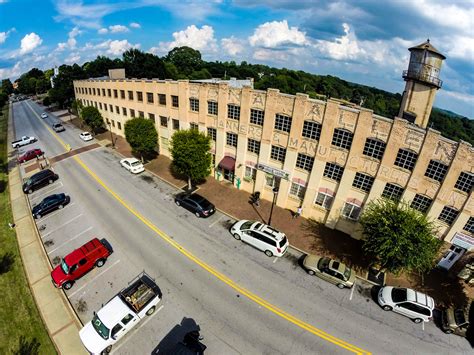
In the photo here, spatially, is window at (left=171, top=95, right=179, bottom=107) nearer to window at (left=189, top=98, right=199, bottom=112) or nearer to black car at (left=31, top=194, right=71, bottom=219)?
window at (left=189, top=98, right=199, bottom=112)

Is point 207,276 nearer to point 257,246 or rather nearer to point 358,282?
point 257,246

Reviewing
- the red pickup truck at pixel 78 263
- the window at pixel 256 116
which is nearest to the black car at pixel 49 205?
the red pickup truck at pixel 78 263

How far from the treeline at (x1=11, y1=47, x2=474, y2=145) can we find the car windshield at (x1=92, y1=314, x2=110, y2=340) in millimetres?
69586

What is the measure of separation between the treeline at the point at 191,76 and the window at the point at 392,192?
173 feet

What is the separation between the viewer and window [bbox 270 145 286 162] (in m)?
25.8

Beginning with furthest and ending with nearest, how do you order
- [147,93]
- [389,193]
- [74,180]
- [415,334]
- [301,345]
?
[147,93], [74,180], [389,193], [415,334], [301,345]

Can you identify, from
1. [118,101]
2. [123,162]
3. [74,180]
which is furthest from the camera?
[118,101]

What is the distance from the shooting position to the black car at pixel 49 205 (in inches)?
994

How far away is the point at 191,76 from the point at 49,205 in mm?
94339

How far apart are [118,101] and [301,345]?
4760 centimetres

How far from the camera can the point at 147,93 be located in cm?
3784

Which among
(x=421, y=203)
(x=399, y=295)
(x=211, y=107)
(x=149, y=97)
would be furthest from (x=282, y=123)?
(x=149, y=97)

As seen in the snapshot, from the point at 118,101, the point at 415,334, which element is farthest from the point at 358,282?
the point at 118,101

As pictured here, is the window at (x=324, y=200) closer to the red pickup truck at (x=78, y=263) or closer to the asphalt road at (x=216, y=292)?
the asphalt road at (x=216, y=292)
